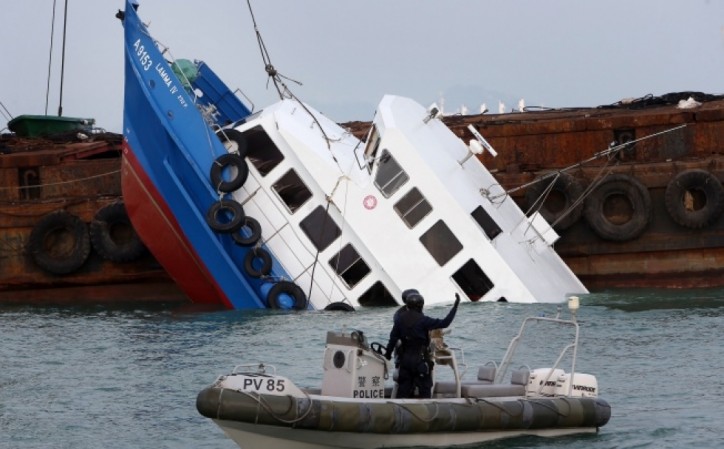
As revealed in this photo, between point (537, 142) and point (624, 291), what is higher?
point (537, 142)

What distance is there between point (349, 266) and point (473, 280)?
179 cm

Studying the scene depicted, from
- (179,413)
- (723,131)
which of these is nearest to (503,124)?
(723,131)

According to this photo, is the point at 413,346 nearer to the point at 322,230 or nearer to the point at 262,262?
the point at 322,230

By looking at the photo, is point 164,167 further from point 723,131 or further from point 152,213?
point 723,131

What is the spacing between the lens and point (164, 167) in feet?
78.6

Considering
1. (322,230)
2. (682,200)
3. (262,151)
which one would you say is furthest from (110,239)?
(682,200)

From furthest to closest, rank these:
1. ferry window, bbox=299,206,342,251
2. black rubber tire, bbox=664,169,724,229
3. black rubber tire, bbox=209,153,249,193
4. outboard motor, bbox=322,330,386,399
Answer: black rubber tire, bbox=664,169,724,229 < black rubber tire, bbox=209,153,249,193 < ferry window, bbox=299,206,342,251 < outboard motor, bbox=322,330,386,399

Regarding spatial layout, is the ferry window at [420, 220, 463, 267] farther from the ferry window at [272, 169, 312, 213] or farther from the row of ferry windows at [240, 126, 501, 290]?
the ferry window at [272, 169, 312, 213]

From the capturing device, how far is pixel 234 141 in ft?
78.2

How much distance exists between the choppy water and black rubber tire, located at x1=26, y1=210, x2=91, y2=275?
5.16 feet

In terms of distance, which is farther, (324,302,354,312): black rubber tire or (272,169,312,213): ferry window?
(272,169,312,213): ferry window

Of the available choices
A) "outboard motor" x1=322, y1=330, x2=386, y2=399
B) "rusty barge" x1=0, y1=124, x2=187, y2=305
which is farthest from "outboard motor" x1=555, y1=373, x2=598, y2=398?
"rusty barge" x1=0, y1=124, x2=187, y2=305

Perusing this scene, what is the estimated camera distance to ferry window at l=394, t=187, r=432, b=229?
75.0 ft

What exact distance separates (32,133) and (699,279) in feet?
50.4
